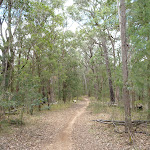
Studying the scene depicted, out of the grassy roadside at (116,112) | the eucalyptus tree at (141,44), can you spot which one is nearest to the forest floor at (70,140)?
the grassy roadside at (116,112)

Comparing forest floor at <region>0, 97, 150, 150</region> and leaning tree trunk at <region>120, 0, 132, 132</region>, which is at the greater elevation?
leaning tree trunk at <region>120, 0, 132, 132</region>

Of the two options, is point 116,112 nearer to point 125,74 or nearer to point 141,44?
point 125,74

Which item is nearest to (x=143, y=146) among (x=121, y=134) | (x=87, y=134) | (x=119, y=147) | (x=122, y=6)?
(x=119, y=147)

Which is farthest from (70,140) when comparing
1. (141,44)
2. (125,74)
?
(141,44)

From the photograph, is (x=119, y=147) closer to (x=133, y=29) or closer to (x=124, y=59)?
(x=124, y=59)

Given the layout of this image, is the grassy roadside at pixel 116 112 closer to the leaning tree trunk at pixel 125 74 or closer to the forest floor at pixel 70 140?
the leaning tree trunk at pixel 125 74

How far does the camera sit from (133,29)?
7824 millimetres

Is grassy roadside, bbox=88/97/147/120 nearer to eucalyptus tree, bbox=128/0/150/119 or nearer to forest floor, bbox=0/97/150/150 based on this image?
forest floor, bbox=0/97/150/150

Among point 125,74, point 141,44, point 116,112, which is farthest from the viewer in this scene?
point 116,112

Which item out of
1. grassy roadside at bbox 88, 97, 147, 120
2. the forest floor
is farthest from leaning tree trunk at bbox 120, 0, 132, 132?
grassy roadside at bbox 88, 97, 147, 120

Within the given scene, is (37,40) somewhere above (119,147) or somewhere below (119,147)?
above

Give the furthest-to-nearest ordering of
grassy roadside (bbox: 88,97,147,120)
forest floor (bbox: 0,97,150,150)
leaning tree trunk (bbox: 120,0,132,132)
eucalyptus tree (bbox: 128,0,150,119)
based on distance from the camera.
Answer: grassy roadside (bbox: 88,97,147,120) → eucalyptus tree (bbox: 128,0,150,119) → leaning tree trunk (bbox: 120,0,132,132) → forest floor (bbox: 0,97,150,150)

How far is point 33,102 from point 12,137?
1983 millimetres

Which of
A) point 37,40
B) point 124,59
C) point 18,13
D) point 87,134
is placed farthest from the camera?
point 37,40
